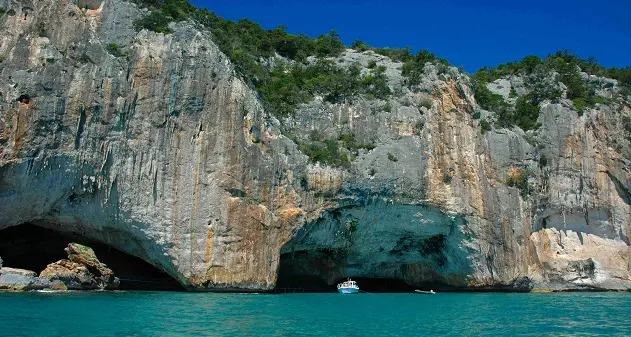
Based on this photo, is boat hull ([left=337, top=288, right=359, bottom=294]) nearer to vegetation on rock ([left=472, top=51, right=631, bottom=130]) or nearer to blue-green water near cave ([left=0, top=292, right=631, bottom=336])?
blue-green water near cave ([left=0, top=292, right=631, bottom=336])

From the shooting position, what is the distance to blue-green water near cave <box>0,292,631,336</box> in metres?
17.2

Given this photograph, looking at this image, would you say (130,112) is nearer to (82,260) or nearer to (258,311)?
(82,260)

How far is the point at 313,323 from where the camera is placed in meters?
19.7

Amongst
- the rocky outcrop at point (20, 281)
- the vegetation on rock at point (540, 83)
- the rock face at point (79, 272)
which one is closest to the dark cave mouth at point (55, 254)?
the rock face at point (79, 272)

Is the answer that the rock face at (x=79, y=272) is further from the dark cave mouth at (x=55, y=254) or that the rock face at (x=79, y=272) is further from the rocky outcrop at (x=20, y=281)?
the dark cave mouth at (x=55, y=254)

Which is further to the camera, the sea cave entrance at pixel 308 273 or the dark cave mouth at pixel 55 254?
the sea cave entrance at pixel 308 273

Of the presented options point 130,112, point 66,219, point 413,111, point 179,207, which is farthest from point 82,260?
point 413,111

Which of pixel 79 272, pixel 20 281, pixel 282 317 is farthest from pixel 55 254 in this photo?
pixel 282 317

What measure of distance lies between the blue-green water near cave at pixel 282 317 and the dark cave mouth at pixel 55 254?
6901 mm

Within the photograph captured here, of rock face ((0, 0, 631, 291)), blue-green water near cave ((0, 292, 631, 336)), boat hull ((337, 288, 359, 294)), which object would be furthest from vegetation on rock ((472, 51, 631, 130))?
blue-green water near cave ((0, 292, 631, 336))

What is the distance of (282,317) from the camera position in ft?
68.6

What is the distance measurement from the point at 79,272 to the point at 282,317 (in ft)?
44.7

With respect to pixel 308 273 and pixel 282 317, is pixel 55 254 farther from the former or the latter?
pixel 282 317

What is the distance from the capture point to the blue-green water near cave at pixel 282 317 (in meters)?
17.2
